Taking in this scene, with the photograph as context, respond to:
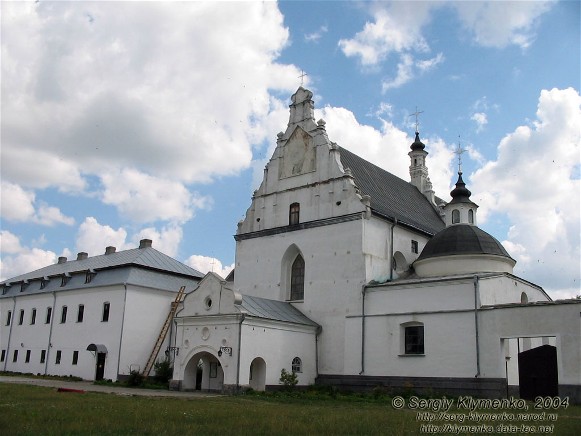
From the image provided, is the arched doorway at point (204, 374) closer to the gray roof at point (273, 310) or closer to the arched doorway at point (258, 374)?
the arched doorway at point (258, 374)

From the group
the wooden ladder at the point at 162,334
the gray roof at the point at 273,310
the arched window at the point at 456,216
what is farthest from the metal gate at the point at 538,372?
the wooden ladder at the point at 162,334

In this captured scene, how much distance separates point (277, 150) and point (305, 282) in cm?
890

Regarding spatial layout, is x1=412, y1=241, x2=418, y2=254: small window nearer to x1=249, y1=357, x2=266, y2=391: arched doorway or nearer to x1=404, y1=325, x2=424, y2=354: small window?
x1=404, y1=325, x2=424, y2=354: small window

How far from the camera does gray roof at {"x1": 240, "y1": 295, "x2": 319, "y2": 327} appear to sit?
30062mm

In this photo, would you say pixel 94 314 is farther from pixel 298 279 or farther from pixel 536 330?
pixel 536 330

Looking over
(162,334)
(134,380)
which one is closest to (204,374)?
(134,380)

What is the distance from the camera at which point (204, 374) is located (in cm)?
3181

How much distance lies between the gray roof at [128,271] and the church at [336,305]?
19cm

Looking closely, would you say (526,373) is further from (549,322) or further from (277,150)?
(277,150)

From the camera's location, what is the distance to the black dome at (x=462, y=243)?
32.0m

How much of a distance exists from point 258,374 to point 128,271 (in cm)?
1543

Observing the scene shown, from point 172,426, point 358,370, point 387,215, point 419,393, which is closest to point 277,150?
point 387,215

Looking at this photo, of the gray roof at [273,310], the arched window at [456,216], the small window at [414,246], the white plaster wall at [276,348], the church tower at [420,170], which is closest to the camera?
the white plaster wall at [276,348]

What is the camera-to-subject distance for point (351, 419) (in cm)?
1595
